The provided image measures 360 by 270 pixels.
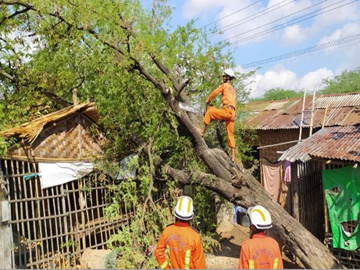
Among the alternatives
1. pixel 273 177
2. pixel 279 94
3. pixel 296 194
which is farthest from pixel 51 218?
pixel 279 94

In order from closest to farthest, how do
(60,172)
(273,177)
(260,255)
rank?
(260,255), (60,172), (273,177)

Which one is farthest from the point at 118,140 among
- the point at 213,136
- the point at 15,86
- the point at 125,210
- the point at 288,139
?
the point at 288,139

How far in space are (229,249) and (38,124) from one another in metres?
6.24

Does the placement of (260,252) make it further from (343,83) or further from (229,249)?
(343,83)

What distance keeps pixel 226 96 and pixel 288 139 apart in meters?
4.79

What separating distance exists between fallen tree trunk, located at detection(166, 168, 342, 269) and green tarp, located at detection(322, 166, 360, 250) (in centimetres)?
101

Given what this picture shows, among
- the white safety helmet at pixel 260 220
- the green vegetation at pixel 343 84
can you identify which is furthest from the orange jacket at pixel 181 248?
the green vegetation at pixel 343 84

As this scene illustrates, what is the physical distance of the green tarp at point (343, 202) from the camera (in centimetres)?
652

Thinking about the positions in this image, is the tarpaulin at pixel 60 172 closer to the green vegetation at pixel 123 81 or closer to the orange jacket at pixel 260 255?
the green vegetation at pixel 123 81

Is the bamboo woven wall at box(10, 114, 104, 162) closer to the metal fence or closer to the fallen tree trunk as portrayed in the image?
the metal fence

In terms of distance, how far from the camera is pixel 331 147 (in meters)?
6.93

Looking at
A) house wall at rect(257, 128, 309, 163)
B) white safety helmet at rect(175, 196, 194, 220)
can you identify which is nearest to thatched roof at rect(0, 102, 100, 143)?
white safety helmet at rect(175, 196, 194, 220)

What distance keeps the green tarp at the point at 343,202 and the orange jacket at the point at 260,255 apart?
14.0 feet

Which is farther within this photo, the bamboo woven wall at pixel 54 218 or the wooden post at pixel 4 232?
the bamboo woven wall at pixel 54 218
